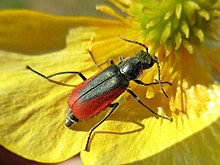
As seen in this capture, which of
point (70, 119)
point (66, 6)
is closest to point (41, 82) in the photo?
point (70, 119)

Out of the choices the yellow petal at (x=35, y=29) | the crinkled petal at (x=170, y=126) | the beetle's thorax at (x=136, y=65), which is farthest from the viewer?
the yellow petal at (x=35, y=29)

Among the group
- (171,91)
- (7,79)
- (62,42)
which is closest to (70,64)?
(62,42)

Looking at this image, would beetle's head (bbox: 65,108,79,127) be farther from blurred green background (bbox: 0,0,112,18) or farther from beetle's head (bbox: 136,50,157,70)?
blurred green background (bbox: 0,0,112,18)

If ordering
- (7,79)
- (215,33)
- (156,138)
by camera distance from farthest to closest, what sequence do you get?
(215,33) < (7,79) < (156,138)

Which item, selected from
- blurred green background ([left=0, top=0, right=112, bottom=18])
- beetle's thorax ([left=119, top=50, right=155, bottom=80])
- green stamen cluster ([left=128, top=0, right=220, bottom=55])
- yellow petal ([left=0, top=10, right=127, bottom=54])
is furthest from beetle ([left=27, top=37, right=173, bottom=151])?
blurred green background ([left=0, top=0, right=112, bottom=18])

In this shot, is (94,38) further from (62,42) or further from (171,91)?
(171,91)

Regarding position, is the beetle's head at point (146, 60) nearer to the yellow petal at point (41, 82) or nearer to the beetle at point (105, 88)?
the beetle at point (105, 88)

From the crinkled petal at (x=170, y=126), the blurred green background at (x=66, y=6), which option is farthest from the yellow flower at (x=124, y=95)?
the blurred green background at (x=66, y=6)
